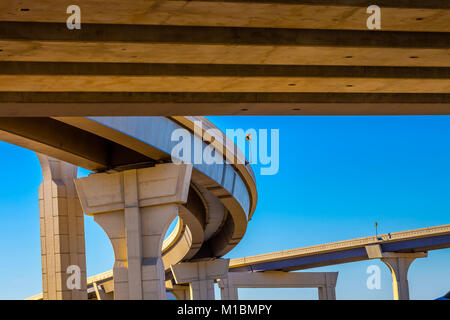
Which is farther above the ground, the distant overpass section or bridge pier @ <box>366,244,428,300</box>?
the distant overpass section

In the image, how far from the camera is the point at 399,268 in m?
62.8

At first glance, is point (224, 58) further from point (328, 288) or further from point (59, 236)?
point (328, 288)

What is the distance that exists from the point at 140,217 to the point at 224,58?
12.2 metres

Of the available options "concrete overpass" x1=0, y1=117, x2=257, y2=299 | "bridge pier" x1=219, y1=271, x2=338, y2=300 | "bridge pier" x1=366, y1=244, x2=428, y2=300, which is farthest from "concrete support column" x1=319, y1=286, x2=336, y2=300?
"concrete overpass" x1=0, y1=117, x2=257, y2=299

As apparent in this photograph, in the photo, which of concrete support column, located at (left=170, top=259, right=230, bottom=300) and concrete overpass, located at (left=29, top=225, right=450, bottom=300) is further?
concrete overpass, located at (left=29, top=225, right=450, bottom=300)

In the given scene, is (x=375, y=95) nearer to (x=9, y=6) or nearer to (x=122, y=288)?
(x=9, y=6)

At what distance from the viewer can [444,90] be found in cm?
1755

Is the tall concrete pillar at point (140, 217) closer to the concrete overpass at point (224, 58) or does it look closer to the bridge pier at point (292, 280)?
the concrete overpass at point (224, 58)

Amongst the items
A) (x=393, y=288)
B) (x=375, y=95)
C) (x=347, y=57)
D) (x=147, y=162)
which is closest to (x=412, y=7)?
(x=347, y=57)

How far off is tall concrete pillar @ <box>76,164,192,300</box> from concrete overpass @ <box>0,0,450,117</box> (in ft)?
26.2

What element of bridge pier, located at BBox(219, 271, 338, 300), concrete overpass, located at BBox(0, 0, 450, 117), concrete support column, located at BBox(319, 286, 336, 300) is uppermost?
concrete overpass, located at BBox(0, 0, 450, 117)

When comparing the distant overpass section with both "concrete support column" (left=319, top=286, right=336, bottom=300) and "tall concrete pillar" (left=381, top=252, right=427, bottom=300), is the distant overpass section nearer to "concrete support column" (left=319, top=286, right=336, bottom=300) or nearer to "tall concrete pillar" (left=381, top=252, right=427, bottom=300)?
"tall concrete pillar" (left=381, top=252, right=427, bottom=300)

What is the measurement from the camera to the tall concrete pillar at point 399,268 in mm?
61875

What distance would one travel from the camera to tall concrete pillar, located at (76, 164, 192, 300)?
82.5 ft
